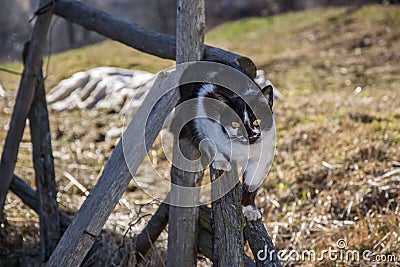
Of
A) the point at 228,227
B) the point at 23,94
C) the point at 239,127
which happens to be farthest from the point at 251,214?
the point at 23,94

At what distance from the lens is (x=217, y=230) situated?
233 cm

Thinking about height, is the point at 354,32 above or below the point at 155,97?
above

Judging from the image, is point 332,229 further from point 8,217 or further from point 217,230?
point 8,217

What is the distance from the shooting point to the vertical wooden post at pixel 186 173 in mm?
2607

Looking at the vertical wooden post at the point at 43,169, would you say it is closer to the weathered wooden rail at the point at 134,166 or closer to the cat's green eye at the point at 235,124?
the weathered wooden rail at the point at 134,166

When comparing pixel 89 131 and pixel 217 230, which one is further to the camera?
pixel 89 131

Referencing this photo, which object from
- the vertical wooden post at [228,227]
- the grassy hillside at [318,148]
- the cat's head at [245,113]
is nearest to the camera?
the vertical wooden post at [228,227]

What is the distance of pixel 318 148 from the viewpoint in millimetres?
5016

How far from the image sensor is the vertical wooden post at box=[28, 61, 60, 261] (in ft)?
11.3

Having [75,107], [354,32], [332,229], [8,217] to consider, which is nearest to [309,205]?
[332,229]

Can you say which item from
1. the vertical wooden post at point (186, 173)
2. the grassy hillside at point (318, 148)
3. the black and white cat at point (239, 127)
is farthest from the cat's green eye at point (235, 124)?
the grassy hillside at point (318, 148)

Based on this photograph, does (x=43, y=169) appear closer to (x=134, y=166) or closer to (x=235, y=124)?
(x=134, y=166)

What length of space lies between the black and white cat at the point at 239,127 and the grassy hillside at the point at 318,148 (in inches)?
43.7

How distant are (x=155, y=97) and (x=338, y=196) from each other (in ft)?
6.16
